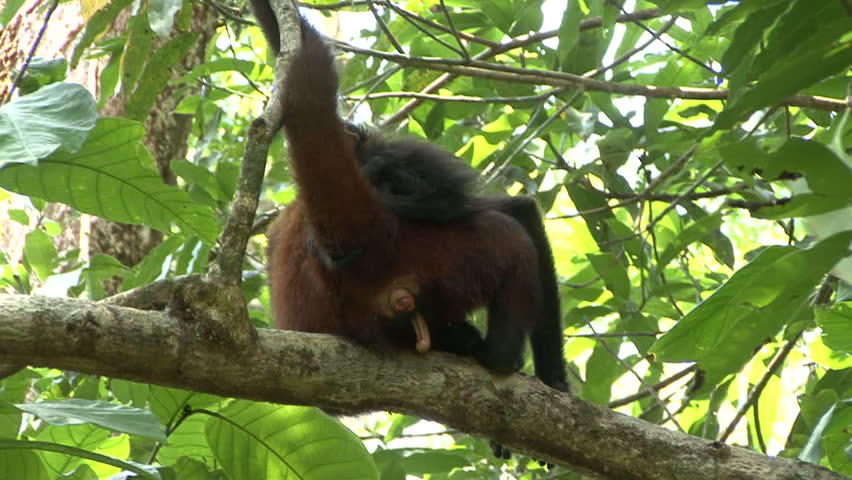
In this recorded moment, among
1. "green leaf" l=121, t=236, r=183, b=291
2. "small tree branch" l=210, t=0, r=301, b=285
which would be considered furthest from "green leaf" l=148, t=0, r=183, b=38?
"small tree branch" l=210, t=0, r=301, b=285

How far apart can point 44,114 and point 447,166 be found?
158cm

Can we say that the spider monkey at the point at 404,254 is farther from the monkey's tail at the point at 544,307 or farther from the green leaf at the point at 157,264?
the green leaf at the point at 157,264

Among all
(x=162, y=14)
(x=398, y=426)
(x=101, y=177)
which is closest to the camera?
(x=101, y=177)

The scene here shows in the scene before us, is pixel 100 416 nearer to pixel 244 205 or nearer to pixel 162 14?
pixel 244 205

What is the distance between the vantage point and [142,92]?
3605 mm

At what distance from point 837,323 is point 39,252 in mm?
2925

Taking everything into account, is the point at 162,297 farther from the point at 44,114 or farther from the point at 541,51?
the point at 541,51

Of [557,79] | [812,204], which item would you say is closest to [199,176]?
[557,79]

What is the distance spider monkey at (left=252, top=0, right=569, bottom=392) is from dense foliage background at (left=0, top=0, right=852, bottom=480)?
28 centimetres

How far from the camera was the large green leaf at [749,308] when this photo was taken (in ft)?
4.91

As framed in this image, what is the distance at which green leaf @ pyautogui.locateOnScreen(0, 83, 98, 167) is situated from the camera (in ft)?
5.56

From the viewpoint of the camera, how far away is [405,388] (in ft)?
7.90

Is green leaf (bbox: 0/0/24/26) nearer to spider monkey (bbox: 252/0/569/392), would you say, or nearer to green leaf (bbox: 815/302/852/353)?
spider monkey (bbox: 252/0/569/392)

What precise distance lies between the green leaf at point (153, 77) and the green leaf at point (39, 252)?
674 millimetres
